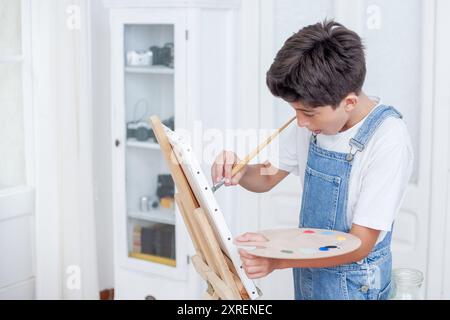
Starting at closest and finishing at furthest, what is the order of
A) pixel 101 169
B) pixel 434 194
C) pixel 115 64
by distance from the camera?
1. pixel 434 194
2. pixel 115 64
3. pixel 101 169

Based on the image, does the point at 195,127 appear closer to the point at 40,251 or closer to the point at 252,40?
the point at 252,40

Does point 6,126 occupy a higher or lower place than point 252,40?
lower

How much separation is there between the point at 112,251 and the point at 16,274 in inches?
27.1

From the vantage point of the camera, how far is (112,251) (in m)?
3.45

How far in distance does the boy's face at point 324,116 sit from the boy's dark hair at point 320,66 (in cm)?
2

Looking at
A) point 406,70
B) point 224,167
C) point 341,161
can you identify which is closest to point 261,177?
point 224,167

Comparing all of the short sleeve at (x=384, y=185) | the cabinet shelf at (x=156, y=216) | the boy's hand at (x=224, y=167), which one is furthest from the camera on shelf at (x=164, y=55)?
the short sleeve at (x=384, y=185)

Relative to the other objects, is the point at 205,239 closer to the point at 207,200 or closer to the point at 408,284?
the point at 207,200

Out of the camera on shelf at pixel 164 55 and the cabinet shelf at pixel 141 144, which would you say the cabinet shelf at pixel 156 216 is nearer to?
the cabinet shelf at pixel 141 144

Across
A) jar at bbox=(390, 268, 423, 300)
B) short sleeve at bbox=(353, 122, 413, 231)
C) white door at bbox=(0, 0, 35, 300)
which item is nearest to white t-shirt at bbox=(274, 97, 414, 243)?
short sleeve at bbox=(353, 122, 413, 231)

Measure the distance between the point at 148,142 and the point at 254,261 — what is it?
1650 millimetres

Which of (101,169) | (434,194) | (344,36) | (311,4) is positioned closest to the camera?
(344,36)

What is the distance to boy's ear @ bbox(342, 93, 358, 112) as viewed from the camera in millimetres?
1470
